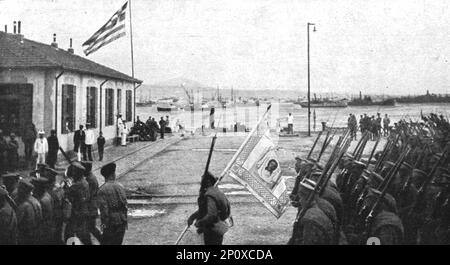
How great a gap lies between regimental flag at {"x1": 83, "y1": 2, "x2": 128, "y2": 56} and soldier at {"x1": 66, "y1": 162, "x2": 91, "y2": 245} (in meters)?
3.54

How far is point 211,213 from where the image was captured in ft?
16.3

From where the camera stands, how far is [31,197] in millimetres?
5305

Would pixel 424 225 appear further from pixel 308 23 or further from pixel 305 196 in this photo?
pixel 308 23

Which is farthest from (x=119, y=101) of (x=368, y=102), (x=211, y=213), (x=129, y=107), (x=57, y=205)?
(x=211, y=213)

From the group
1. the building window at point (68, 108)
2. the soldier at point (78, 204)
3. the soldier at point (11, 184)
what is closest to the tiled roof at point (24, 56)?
the building window at point (68, 108)

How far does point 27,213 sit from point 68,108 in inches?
259

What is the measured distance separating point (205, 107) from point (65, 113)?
3722mm

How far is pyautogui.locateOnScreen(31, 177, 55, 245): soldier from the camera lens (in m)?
5.47

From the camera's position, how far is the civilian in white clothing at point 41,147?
956cm

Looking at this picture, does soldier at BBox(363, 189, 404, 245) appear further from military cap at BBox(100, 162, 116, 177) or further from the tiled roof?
the tiled roof

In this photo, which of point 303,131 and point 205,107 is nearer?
point 205,107

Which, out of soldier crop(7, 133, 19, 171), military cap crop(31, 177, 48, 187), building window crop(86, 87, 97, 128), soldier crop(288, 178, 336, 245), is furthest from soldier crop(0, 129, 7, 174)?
soldier crop(288, 178, 336, 245)

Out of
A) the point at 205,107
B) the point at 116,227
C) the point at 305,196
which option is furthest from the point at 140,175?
the point at 305,196

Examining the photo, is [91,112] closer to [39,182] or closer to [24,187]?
[39,182]
